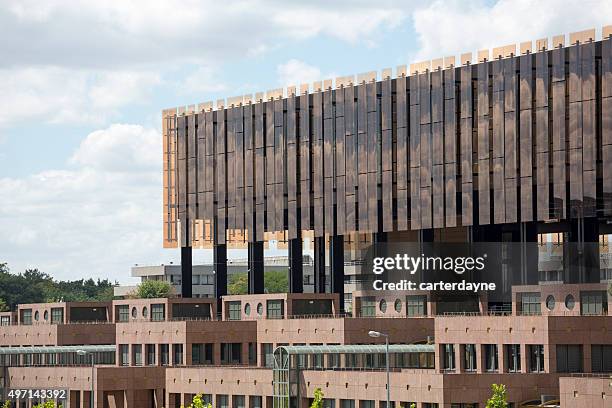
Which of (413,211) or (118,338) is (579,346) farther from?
(118,338)

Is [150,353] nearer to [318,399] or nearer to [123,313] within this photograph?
[123,313]

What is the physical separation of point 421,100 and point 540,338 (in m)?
44.7

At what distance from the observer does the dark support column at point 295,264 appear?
609ft

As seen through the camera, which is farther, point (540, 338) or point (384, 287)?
point (384, 287)

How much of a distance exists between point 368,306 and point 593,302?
3753 centimetres

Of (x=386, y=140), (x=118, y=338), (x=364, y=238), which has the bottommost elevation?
(x=118, y=338)

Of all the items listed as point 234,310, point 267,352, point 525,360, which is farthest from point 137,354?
point 525,360

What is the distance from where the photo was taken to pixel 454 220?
523 ft

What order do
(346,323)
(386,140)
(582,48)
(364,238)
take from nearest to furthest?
1. (582,48)
2. (346,323)
3. (386,140)
4. (364,238)

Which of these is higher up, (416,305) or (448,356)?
(416,305)

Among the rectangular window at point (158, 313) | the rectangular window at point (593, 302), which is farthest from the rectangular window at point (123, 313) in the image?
the rectangular window at point (593, 302)

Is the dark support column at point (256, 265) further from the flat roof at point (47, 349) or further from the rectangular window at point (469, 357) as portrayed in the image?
the rectangular window at point (469, 357)

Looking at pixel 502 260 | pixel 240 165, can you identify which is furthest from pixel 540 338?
pixel 240 165

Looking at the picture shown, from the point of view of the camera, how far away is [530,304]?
465 feet
